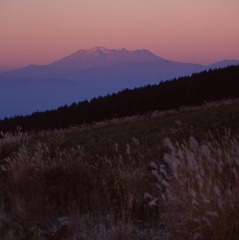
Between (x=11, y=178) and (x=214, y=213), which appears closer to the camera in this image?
(x=214, y=213)

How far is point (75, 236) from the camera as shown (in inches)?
231

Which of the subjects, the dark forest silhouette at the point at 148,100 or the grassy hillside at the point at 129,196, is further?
the dark forest silhouette at the point at 148,100

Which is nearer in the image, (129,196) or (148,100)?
(129,196)

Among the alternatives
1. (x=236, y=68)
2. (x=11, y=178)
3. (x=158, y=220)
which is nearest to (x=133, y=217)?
(x=158, y=220)

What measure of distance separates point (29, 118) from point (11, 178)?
4217 cm

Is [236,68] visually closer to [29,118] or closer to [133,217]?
[29,118]

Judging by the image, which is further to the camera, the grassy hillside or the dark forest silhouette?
the dark forest silhouette

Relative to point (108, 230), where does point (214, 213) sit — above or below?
above

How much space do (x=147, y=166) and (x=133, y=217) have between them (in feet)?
7.98

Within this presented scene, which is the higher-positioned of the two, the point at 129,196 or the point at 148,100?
the point at 129,196

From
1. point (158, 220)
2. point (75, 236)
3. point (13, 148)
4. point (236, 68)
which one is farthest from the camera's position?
point (236, 68)

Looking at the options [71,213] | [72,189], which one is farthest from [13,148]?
[71,213]

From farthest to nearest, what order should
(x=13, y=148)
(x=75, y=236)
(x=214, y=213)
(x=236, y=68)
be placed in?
(x=236, y=68) < (x=13, y=148) < (x=75, y=236) < (x=214, y=213)

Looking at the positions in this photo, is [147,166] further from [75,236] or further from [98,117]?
[98,117]
